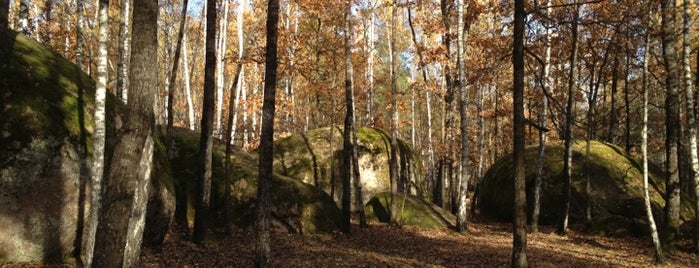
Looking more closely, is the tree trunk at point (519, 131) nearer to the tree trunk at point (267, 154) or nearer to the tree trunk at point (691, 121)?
the tree trunk at point (267, 154)

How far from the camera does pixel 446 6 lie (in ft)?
65.2

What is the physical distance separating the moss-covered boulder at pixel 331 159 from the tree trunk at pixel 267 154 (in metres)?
10.8

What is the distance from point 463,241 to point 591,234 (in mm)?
5725

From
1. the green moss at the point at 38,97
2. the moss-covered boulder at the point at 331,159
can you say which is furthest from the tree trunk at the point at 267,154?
the moss-covered boulder at the point at 331,159

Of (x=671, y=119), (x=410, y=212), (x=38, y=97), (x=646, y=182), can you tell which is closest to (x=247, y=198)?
(x=38, y=97)

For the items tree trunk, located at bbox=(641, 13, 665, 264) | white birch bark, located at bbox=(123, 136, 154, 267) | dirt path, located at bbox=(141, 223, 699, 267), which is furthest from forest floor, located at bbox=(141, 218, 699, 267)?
white birch bark, located at bbox=(123, 136, 154, 267)

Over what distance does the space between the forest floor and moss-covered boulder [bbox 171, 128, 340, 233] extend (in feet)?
1.95

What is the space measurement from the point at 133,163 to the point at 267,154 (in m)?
3.81

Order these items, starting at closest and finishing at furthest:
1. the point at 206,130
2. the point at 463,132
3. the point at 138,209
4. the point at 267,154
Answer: the point at 138,209 < the point at 267,154 < the point at 206,130 < the point at 463,132

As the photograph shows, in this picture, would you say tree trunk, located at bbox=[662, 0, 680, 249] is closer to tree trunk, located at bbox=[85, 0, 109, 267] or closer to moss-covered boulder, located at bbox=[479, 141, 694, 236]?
moss-covered boulder, located at bbox=[479, 141, 694, 236]

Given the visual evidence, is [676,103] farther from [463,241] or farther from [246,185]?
[246,185]

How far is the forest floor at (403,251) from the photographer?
1026cm

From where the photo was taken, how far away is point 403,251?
12406mm

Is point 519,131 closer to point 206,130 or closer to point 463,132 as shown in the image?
point 463,132
